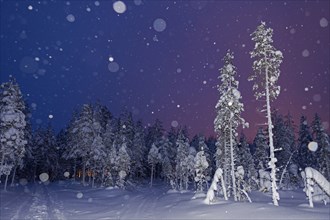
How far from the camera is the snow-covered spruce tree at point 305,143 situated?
65438 mm

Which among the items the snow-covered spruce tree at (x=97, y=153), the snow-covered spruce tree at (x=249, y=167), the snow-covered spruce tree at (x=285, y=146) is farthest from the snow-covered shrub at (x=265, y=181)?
the snow-covered spruce tree at (x=97, y=153)

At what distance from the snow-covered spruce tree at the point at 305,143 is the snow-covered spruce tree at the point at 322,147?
4.98 metres

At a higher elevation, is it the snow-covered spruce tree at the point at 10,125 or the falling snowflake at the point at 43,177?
Result: the snow-covered spruce tree at the point at 10,125

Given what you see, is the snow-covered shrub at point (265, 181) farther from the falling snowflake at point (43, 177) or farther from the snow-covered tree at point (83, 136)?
the falling snowflake at point (43, 177)

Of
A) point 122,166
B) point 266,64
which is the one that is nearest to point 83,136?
point 122,166

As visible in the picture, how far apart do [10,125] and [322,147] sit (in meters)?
53.1

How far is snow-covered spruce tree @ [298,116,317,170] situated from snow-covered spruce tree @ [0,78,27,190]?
52611 millimetres

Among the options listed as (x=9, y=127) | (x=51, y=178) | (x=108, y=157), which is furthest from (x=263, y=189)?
(x=51, y=178)

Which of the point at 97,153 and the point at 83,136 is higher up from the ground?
the point at 83,136

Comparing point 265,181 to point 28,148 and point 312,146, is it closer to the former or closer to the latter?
point 312,146

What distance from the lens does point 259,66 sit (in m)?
27.5

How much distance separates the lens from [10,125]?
147 ft

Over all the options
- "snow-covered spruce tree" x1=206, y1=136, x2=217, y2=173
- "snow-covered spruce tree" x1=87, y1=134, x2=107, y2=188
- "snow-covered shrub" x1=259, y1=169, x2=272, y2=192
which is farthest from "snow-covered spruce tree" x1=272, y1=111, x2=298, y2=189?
"snow-covered spruce tree" x1=87, y1=134, x2=107, y2=188

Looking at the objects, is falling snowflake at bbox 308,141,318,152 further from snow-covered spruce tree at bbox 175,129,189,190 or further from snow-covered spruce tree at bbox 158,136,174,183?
snow-covered spruce tree at bbox 158,136,174,183
